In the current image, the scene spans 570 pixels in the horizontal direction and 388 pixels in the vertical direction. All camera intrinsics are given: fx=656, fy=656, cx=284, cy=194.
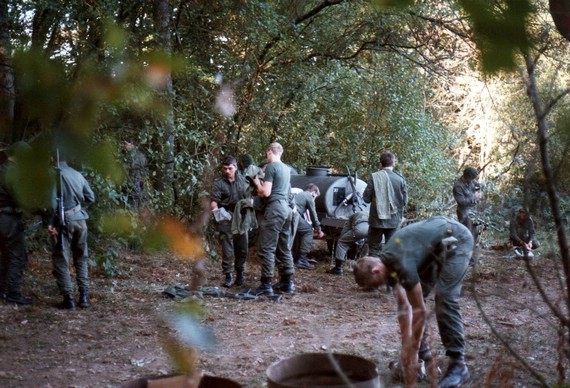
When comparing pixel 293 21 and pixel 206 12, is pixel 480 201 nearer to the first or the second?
pixel 293 21

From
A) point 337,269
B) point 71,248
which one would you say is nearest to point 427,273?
point 71,248

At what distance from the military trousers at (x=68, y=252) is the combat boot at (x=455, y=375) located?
421 cm

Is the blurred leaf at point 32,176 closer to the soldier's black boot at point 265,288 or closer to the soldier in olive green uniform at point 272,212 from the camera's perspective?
the soldier in olive green uniform at point 272,212

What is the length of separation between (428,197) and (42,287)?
973 centimetres

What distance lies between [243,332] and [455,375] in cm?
265

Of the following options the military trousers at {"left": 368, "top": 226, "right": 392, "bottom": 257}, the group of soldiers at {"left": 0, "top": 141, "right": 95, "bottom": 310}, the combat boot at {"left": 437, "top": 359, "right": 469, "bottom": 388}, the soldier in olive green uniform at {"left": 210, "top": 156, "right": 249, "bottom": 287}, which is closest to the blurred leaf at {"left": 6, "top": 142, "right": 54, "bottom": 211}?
the combat boot at {"left": 437, "top": 359, "right": 469, "bottom": 388}

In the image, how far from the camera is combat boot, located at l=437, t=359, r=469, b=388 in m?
4.69

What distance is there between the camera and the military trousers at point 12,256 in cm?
730

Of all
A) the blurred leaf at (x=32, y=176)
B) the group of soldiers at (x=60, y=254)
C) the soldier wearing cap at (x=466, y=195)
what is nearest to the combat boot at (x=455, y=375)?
the group of soldiers at (x=60, y=254)

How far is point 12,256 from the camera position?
7.45 metres

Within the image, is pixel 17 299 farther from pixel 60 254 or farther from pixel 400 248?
Answer: pixel 400 248

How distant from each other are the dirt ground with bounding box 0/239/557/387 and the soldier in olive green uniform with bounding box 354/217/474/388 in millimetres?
226

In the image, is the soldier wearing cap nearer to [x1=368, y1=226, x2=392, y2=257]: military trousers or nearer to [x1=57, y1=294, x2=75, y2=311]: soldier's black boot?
[x1=368, y1=226, x2=392, y2=257]: military trousers

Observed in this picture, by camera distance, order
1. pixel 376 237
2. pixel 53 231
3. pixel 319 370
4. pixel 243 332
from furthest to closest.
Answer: pixel 376 237 < pixel 53 231 < pixel 243 332 < pixel 319 370
